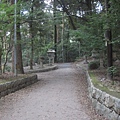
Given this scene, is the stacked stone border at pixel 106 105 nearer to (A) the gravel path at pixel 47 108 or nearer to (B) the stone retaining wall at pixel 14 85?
(A) the gravel path at pixel 47 108

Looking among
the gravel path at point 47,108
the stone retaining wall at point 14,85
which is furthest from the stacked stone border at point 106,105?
the stone retaining wall at point 14,85

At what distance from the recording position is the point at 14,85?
28.2 feet

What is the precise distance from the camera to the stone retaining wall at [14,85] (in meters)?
7.44

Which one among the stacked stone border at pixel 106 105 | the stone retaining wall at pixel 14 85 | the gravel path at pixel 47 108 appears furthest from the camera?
the stone retaining wall at pixel 14 85

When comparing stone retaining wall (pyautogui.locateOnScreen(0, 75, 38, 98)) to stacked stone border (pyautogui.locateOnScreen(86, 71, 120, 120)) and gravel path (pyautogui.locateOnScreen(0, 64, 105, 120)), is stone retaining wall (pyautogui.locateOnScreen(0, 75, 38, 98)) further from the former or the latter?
stacked stone border (pyautogui.locateOnScreen(86, 71, 120, 120))

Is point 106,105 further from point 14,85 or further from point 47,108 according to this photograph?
point 14,85

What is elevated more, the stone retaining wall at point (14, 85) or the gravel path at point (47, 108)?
the stone retaining wall at point (14, 85)

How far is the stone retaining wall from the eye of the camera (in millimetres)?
7441

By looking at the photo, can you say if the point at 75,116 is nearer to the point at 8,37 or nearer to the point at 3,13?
the point at 3,13

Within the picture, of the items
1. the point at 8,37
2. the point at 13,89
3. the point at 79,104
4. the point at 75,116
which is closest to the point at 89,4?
the point at 8,37

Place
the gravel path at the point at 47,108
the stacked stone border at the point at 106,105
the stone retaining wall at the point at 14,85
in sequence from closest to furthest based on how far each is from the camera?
the stacked stone border at the point at 106,105, the gravel path at the point at 47,108, the stone retaining wall at the point at 14,85

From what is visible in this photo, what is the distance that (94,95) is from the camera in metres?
5.98

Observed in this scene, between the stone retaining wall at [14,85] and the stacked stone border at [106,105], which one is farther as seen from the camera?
the stone retaining wall at [14,85]

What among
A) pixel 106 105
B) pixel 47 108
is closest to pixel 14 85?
pixel 47 108
